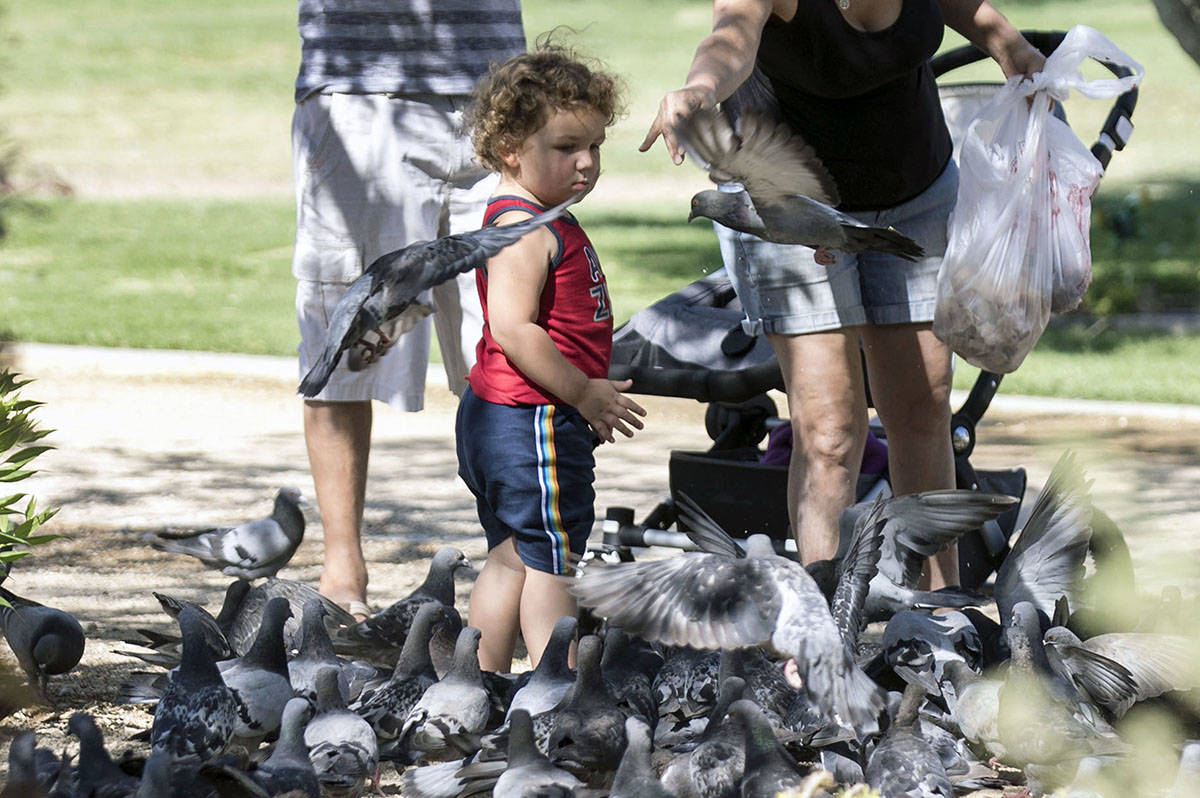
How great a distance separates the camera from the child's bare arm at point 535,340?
384 centimetres

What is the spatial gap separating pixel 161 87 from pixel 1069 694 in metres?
25.1

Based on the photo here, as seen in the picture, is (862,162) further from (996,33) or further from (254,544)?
(254,544)

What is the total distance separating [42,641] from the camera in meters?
4.01

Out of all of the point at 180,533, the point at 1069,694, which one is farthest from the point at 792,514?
the point at 180,533

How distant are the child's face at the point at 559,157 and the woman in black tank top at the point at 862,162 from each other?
0.33 metres

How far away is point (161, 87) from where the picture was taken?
2658 cm

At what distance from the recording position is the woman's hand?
3346mm

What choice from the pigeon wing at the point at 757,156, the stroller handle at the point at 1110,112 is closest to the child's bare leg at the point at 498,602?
the pigeon wing at the point at 757,156

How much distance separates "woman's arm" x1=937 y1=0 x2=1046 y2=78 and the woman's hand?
1294 mm

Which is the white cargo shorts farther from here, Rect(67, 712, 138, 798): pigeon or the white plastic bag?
Rect(67, 712, 138, 798): pigeon

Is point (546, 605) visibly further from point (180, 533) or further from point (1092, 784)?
point (180, 533)

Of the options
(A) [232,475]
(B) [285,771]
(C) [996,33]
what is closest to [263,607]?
(B) [285,771]

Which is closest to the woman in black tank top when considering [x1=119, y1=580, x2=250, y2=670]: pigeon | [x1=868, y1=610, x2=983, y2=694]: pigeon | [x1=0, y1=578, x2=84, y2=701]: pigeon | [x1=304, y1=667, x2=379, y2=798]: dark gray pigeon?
[x1=868, y1=610, x2=983, y2=694]: pigeon

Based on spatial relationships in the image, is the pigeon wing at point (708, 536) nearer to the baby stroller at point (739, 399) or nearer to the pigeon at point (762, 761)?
the baby stroller at point (739, 399)
